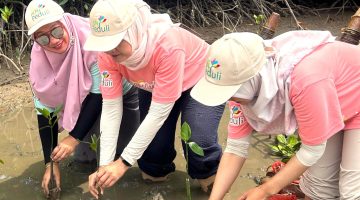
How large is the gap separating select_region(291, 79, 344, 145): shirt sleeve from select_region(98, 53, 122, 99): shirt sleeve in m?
1.02

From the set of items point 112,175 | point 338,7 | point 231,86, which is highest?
point 231,86

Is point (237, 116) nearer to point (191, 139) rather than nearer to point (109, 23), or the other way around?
point (191, 139)

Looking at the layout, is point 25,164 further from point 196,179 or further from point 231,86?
point 231,86

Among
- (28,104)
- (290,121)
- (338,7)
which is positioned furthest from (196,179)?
(338,7)

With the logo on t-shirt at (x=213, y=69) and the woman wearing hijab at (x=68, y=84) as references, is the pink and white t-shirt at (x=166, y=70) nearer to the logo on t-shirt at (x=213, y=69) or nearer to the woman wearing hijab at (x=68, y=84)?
the woman wearing hijab at (x=68, y=84)

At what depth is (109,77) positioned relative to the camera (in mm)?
2576

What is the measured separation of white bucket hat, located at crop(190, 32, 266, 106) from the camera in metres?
1.75

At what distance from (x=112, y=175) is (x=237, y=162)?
60cm

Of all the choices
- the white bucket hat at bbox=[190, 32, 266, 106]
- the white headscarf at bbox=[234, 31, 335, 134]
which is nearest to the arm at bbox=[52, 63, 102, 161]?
the white headscarf at bbox=[234, 31, 335, 134]

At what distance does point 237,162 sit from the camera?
88.7 inches

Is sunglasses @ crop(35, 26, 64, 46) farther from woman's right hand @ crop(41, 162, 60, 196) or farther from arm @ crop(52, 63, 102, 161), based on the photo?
woman's right hand @ crop(41, 162, 60, 196)

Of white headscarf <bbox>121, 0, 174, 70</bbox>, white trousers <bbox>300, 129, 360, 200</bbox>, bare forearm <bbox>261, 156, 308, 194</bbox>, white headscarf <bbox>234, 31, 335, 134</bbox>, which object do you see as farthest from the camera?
white headscarf <bbox>121, 0, 174, 70</bbox>

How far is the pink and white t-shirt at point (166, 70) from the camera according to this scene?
95.0 inches

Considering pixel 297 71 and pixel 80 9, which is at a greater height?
pixel 297 71
